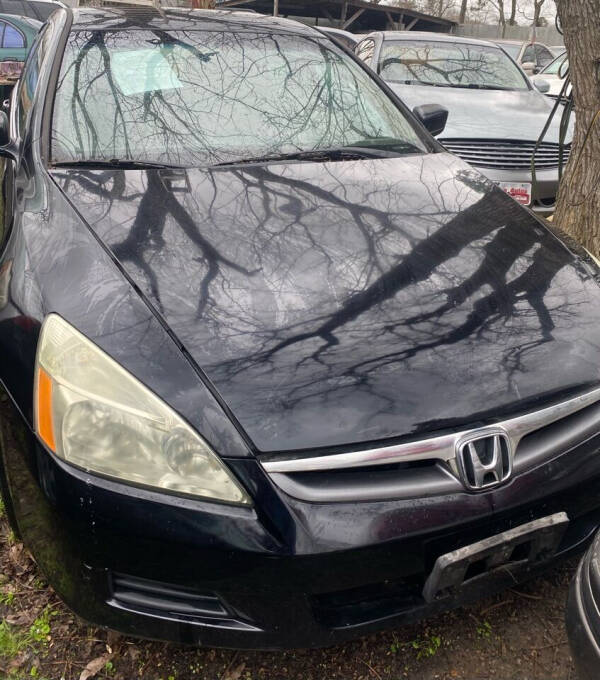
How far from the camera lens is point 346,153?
8.18 feet

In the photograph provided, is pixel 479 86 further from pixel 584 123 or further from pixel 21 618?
pixel 21 618

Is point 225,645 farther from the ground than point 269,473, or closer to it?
closer to it

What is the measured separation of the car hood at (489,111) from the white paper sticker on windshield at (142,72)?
299 centimetres

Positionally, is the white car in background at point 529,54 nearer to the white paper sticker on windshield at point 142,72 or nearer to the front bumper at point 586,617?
the white paper sticker on windshield at point 142,72

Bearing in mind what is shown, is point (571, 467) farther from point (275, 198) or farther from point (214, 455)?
point (275, 198)

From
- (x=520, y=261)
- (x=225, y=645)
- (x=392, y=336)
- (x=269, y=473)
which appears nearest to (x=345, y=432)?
(x=269, y=473)

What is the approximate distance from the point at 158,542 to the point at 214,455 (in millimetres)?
213

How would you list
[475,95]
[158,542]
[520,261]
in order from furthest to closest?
1. [475,95]
2. [520,261]
3. [158,542]

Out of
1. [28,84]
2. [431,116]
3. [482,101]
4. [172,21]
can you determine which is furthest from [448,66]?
[28,84]

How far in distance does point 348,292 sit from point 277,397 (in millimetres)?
443

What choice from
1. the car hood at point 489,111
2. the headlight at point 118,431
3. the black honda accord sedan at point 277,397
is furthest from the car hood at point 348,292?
the car hood at point 489,111

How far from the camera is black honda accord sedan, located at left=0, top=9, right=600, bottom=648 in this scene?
1.39 metres

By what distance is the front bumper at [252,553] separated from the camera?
1.36 m

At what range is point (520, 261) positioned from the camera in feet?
6.63
